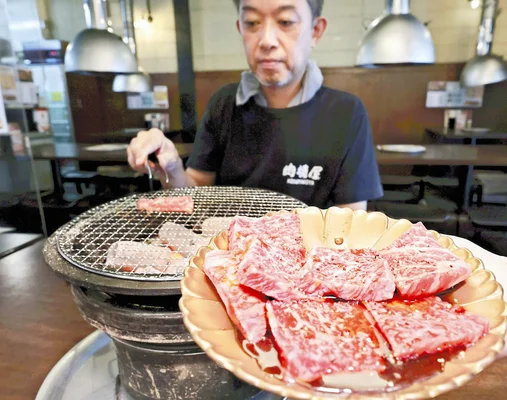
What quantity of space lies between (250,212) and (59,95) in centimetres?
723

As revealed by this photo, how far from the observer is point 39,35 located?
7.06 meters

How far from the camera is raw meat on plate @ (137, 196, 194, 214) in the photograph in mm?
1665

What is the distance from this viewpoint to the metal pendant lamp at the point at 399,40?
4156 millimetres

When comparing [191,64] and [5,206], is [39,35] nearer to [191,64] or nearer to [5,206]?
[191,64]

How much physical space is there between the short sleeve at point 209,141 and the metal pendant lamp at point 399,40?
251cm

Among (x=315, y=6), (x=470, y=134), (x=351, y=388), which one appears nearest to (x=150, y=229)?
(x=351, y=388)

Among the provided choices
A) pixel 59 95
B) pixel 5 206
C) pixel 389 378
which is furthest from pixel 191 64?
pixel 389 378

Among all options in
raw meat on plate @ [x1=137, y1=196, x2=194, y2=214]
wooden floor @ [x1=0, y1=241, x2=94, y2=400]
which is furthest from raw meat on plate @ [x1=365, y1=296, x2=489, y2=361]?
wooden floor @ [x1=0, y1=241, x2=94, y2=400]

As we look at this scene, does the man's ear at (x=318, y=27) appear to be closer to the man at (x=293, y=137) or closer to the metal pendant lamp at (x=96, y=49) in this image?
the man at (x=293, y=137)

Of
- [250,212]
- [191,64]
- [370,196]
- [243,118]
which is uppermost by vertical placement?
[191,64]

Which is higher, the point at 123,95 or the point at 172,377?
the point at 123,95

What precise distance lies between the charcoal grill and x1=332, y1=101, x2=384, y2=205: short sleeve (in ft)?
4.03

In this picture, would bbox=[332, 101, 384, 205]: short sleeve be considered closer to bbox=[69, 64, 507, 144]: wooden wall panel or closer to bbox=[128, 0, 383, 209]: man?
bbox=[128, 0, 383, 209]: man

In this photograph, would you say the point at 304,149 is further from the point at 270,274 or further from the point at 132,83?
the point at 132,83
